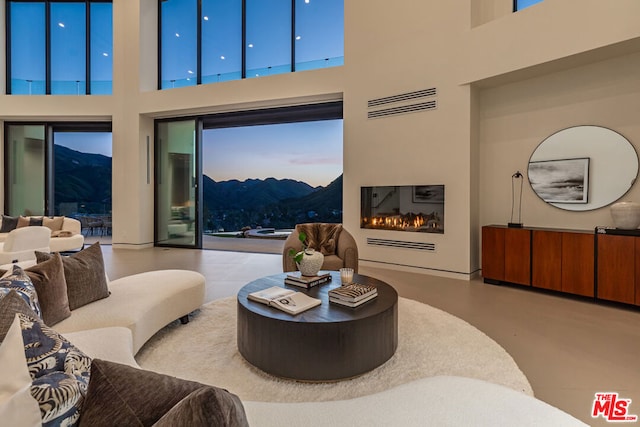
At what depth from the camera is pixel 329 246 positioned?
14.9ft

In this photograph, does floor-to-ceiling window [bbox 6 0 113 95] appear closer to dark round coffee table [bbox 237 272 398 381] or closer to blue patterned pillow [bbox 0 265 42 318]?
blue patterned pillow [bbox 0 265 42 318]

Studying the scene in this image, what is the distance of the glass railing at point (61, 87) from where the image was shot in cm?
826

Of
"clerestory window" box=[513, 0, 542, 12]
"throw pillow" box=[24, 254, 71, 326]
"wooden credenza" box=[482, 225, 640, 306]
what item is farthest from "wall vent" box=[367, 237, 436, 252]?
"throw pillow" box=[24, 254, 71, 326]

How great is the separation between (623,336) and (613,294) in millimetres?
971

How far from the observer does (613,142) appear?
411 cm

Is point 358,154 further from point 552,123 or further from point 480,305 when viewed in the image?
point 480,305

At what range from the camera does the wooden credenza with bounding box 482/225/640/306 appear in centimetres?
359

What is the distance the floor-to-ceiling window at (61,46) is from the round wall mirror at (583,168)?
9451 millimetres

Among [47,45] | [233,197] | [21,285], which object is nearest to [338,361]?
[21,285]

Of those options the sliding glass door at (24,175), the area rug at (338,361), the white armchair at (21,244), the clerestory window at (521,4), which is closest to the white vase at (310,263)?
the area rug at (338,361)

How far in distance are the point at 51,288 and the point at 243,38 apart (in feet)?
23.0

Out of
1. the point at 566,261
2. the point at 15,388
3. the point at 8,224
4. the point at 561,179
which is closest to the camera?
the point at 15,388

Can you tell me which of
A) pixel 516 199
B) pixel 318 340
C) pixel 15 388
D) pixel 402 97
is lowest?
pixel 318 340

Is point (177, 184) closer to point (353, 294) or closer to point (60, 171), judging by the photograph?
point (60, 171)
